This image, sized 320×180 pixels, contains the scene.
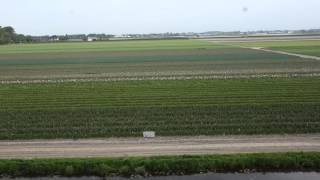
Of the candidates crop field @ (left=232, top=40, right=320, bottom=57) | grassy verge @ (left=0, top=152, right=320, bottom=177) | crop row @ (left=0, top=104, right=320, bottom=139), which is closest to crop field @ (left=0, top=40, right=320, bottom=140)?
crop row @ (left=0, top=104, right=320, bottom=139)

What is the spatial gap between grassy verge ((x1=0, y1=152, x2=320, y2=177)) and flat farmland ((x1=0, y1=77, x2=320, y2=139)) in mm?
5551

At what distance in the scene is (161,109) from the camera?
3309 centimetres

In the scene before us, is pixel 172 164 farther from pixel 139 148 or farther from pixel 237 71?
pixel 237 71

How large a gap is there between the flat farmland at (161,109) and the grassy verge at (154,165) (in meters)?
5.55

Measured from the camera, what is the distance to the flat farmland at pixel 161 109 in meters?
27.8

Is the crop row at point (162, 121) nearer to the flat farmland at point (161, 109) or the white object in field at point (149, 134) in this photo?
the flat farmland at point (161, 109)

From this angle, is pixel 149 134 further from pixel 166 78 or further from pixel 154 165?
pixel 166 78

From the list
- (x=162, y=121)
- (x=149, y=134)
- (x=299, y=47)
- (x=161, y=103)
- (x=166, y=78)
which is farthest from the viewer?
(x=299, y=47)

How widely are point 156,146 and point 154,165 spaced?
347 centimetres

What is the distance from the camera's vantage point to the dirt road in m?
23.4

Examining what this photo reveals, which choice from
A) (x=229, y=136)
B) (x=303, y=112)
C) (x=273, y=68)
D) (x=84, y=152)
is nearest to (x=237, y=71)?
(x=273, y=68)

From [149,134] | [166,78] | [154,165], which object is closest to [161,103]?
[149,134]

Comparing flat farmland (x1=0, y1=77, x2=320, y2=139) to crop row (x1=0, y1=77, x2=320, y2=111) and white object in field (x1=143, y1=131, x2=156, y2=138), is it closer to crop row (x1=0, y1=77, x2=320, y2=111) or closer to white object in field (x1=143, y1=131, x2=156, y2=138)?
crop row (x1=0, y1=77, x2=320, y2=111)

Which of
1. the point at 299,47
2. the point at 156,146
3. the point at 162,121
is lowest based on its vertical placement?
the point at 299,47
